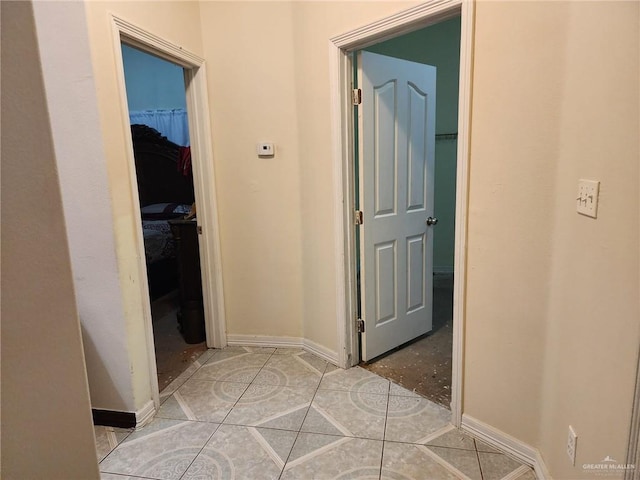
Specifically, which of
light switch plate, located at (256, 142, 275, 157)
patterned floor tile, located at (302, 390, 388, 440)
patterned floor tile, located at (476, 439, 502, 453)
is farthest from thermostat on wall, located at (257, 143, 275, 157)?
patterned floor tile, located at (476, 439, 502, 453)

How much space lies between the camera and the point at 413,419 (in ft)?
6.60

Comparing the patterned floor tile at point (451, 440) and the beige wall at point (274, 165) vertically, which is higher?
the beige wall at point (274, 165)

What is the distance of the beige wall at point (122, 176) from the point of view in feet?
5.74

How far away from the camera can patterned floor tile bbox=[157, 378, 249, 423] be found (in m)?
2.10

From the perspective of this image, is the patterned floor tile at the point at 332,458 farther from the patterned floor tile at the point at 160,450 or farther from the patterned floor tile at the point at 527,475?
the patterned floor tile at the point at 527,475

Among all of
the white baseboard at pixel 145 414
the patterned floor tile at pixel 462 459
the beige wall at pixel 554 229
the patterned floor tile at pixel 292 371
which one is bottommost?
the patterned floor tile at pixel 462 459

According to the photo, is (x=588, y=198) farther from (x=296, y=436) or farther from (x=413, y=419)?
(x=296, y=436)

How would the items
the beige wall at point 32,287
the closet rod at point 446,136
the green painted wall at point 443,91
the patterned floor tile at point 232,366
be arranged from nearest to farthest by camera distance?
1. the beige wall at point 32,287
2. the patterned floor tile at point 232,366
3. the green painted wall at point 443,91
4. the closet rod at point 446,136

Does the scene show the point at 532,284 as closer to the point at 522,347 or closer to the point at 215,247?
the point at 522,347

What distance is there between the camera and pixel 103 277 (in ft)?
6.24

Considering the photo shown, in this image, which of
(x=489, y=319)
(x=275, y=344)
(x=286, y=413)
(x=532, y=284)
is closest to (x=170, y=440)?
(x=286, y=413)

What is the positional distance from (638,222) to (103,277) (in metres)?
2.09

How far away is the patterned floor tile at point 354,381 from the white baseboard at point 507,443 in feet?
1.72

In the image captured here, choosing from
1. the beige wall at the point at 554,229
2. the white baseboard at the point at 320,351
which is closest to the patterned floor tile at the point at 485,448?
the beige wall at the point at 554,229
